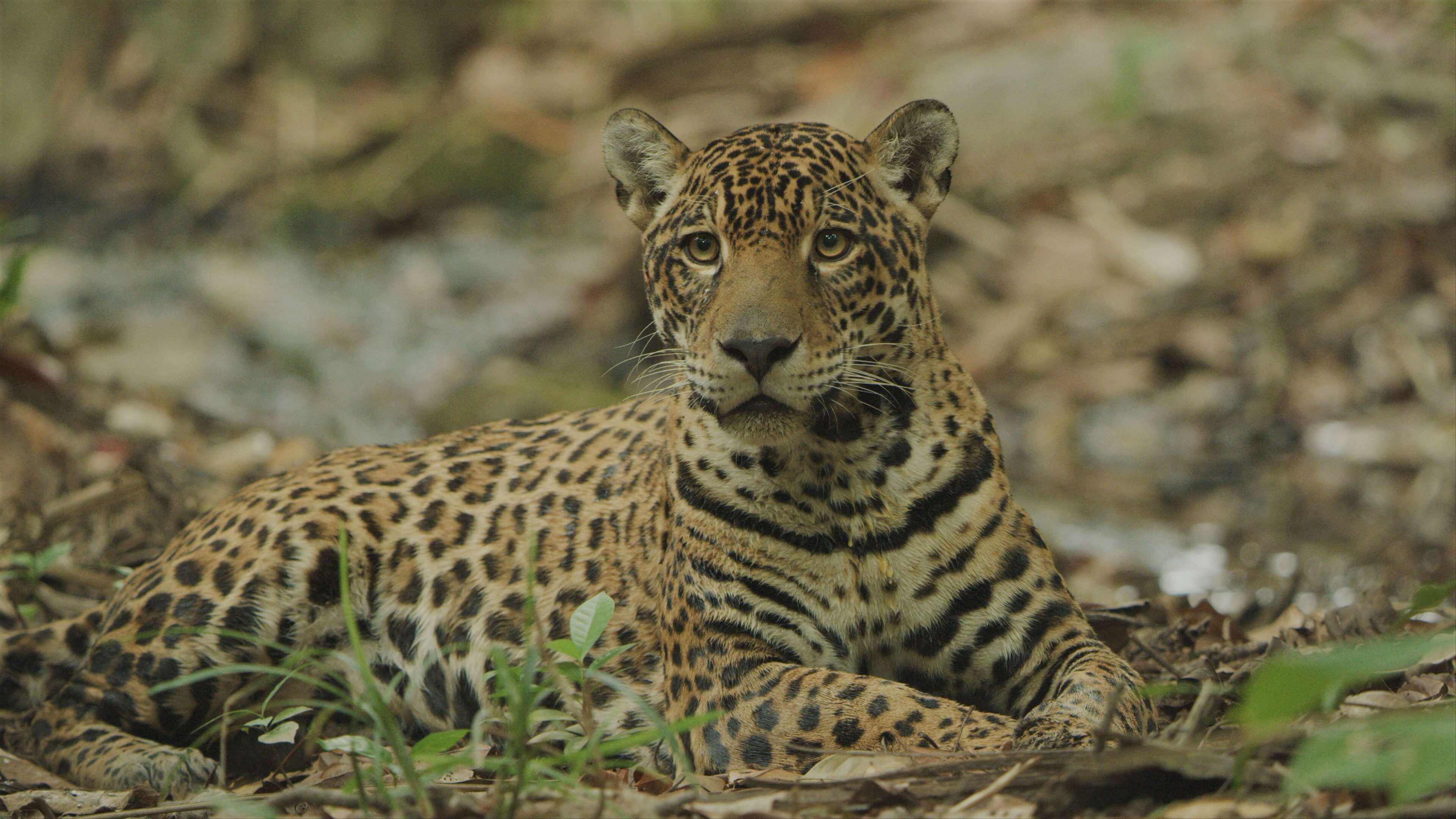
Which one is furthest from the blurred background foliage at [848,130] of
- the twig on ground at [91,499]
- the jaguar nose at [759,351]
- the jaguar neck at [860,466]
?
the jaguar nose at [759,351]

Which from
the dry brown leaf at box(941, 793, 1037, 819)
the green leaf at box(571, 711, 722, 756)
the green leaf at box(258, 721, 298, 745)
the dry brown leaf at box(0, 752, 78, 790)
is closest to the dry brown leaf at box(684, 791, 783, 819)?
the green leaf at box(571, 711, 722, 756)

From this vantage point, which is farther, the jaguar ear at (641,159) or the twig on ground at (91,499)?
the twig on ground at (91,499)

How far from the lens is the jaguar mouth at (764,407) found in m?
5.83

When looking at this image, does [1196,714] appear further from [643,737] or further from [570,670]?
[570,670]

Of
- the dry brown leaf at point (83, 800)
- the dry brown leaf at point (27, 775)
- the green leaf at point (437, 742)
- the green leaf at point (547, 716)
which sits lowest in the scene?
the dry brown leaf at point (27, 775)

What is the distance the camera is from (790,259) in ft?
19.9

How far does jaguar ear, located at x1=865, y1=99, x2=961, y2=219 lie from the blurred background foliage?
4.34 meters

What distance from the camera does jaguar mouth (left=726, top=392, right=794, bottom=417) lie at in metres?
5.83

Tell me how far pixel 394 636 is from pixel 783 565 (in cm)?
243

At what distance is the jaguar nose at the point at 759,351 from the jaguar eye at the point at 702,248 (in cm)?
67

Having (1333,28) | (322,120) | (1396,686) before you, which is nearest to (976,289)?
(1333,28)

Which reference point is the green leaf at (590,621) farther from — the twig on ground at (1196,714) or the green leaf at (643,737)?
the twig on ground at (1196,714)

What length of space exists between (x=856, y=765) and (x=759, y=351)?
1506 millimetres

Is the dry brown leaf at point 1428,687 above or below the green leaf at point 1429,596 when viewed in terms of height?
below
